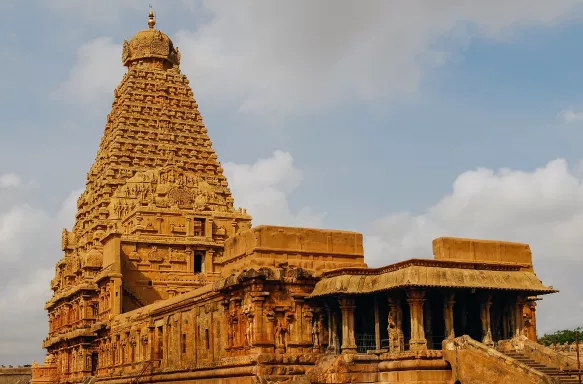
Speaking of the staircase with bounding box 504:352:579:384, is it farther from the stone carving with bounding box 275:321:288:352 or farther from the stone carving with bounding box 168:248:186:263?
the stone carving with bounding box 168:248:186:263

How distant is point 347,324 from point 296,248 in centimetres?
439

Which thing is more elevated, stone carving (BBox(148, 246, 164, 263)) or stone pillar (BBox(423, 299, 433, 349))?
stone carving (BBox(148, 246, 164, 263))

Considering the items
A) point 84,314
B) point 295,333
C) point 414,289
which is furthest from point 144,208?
point 414,289

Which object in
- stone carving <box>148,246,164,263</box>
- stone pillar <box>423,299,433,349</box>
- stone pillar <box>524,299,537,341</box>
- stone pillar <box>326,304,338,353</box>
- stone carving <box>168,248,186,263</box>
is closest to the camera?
stone pillar <box>423,299,433,349</box>

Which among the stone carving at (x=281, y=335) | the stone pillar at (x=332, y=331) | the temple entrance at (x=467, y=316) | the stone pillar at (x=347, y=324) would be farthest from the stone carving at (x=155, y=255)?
the temple entrance at (x=467, y=316)

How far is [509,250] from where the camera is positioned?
3859cm

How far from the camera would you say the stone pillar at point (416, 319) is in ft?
105

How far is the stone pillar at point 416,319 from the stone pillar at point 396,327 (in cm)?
75

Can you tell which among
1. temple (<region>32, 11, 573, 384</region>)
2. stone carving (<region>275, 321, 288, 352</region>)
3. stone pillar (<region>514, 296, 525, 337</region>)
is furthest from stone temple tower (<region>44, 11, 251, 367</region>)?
stone pillar (<region>514, 296, 525, 337</region>)

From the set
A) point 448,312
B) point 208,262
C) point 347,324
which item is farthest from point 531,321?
point 208,262

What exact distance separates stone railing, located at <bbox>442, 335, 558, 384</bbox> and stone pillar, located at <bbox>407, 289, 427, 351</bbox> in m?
0.88

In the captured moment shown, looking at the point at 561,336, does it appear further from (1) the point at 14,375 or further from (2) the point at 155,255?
(1) the point at 14,375

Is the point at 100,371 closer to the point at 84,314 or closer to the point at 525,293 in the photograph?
the point at 84,314

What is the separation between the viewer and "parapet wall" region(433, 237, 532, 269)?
117 feet
